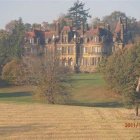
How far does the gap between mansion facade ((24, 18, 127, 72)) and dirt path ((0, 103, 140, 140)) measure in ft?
180

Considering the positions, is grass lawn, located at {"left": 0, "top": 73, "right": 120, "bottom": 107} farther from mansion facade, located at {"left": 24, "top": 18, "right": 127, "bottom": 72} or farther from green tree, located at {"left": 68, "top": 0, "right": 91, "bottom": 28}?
green tree, located at {"left": 68, "top": 0, "right": 91, "bottom": 28}

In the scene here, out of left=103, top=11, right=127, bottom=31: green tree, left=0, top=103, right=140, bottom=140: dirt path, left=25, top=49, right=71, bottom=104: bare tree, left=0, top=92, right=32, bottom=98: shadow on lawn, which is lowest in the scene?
left=0, top=92, right=32, bottom=98: shadow on lawn

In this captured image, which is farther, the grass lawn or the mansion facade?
the mansion facade

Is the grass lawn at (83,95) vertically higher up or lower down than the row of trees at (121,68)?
lower down

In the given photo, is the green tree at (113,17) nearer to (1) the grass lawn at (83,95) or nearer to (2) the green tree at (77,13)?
(2) the green tree at (77,13)

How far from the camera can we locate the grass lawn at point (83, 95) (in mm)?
49656

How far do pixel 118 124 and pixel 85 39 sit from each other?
64505 millimetres

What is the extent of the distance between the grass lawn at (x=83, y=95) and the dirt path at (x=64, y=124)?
14094 millimetres

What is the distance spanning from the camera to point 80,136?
23.8 metres

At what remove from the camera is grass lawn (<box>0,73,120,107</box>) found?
1955 inches

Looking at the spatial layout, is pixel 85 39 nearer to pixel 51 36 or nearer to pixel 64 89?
pixel 51 36

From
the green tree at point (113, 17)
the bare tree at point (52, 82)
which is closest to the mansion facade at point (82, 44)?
the bare tree at point (52, 82)

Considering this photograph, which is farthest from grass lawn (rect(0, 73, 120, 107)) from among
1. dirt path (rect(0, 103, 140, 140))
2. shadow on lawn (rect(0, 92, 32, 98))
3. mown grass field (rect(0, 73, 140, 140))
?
dirt path (rect(0, 103, 140, 140))

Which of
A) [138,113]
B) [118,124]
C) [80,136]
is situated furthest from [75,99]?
[80,136]
